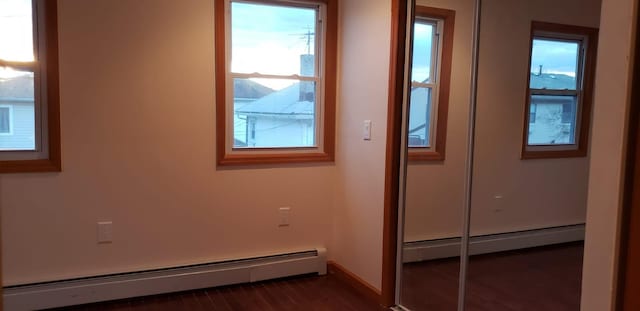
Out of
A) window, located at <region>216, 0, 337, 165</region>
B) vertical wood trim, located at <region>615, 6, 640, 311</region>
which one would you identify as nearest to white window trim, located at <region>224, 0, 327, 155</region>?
window, located at <region>216, 0, 337, 165</region>

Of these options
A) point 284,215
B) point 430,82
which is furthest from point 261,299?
point 430,82

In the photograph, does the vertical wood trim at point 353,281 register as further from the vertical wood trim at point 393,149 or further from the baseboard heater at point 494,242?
the baseboard heater at point 494,242

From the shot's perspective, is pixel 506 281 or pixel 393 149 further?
pixel 393 149

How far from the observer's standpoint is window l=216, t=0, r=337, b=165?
2992 mm

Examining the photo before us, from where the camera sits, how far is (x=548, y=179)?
1.90 m

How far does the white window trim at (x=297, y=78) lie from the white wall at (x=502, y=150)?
92 cm

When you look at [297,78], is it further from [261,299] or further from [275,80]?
[261,299]

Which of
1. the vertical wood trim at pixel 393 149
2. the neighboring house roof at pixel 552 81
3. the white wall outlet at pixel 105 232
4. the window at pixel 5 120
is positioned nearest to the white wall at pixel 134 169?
the white wall outlet at pixel 105 232

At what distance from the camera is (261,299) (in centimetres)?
288

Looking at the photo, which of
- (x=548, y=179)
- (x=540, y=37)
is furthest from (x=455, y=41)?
(x=548, y=179)

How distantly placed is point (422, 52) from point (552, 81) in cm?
82

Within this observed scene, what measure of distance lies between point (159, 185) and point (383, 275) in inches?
58.9

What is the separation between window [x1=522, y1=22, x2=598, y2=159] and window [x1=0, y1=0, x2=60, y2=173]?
247 centimetres

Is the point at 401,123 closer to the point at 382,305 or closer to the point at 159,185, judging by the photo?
the point at 382,305
